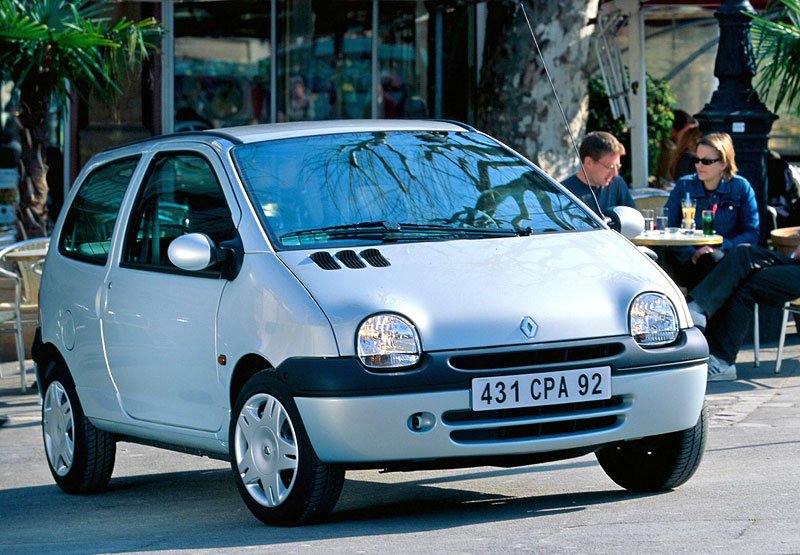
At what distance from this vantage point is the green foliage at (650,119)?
18656 mm

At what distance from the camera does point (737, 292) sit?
10766 mm

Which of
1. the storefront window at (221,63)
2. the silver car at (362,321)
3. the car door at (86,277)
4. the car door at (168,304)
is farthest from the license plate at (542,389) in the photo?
the storefront window at (221,63)

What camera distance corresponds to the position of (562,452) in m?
A: 6.24

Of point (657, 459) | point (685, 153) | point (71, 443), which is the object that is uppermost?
point (685, 153)

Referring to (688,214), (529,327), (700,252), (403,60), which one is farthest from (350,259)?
(403,60)

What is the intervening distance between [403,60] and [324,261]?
12103 millimetres

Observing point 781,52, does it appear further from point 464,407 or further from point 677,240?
point 464,407

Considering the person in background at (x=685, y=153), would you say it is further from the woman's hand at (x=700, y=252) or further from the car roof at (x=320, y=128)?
the car roof at (x=320, y=128)

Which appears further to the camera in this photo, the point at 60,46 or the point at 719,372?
the point at 60,46

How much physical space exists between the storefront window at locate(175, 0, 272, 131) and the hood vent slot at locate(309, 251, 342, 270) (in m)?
11.1

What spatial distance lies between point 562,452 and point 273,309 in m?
1.19

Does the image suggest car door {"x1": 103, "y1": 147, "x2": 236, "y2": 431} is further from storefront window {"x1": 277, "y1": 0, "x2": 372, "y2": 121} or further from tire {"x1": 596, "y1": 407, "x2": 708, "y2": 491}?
storefront window {"x1": 277, "y1": 0, "x2": 372, "y2": 121}

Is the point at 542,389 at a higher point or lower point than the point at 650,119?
lower

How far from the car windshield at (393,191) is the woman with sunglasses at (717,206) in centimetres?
414
